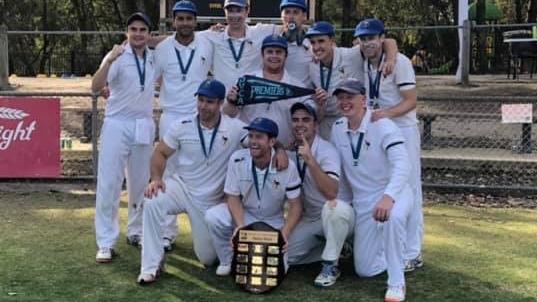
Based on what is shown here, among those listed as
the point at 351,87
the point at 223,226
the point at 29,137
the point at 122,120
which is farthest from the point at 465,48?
the point at 223,226

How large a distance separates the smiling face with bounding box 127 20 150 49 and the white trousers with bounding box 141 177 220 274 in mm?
1178

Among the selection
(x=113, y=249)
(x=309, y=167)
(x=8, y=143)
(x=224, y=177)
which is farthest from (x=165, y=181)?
(x=8, y=143)

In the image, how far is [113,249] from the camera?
6.18 m

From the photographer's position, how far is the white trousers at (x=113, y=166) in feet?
19.9

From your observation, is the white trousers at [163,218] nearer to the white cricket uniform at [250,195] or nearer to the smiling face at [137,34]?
the white cricket uniform at [250,195]

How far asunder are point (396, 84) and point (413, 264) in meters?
1.47

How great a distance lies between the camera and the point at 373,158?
17.7ft

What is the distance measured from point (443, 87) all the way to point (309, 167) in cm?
1002

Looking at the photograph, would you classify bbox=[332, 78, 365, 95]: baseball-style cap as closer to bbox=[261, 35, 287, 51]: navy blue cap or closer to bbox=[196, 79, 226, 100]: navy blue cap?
bbox=[261, 35, 287, 51]: navy blue cap

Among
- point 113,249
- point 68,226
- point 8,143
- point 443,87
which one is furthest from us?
point 443,87

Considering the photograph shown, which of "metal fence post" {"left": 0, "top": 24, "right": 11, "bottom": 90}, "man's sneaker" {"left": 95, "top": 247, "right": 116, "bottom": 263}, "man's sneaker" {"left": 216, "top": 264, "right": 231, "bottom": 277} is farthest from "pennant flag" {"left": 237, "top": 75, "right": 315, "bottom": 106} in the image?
"metal fence post" {"left": 0, "top": 24, "right": 11, "bottom": 90}

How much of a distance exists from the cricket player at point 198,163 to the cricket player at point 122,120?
49 cm

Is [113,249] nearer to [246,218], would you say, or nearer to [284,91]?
[246,218]

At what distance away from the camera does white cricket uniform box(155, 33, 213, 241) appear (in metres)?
6.15
